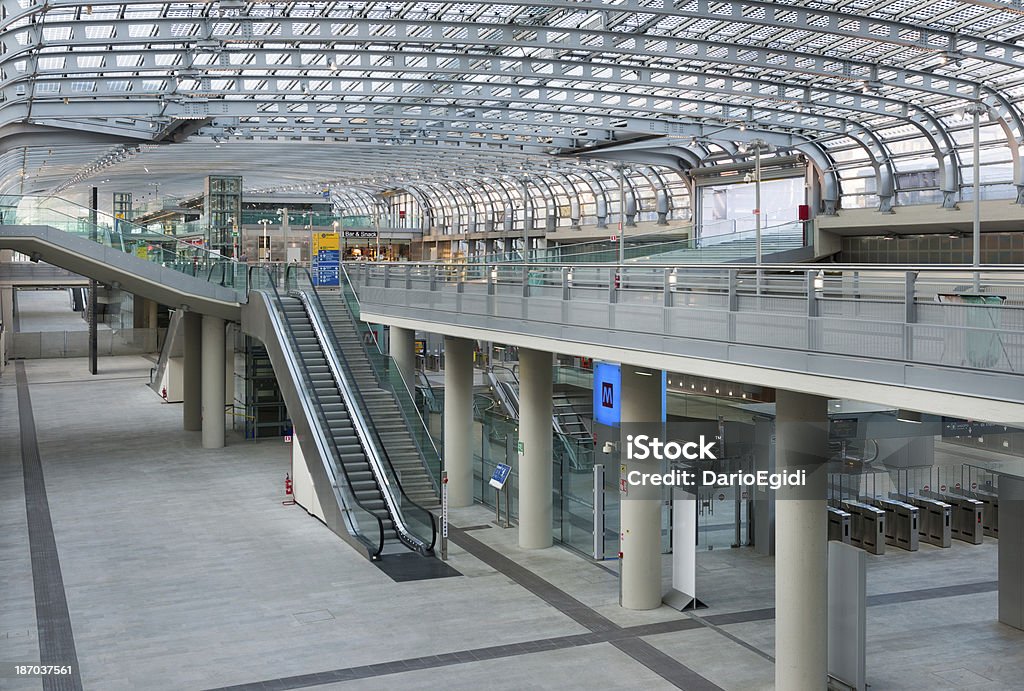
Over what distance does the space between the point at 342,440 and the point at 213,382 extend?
11.1m

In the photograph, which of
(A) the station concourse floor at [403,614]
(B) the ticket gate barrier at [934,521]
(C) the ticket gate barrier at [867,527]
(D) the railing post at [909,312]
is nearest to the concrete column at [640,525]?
(A) the station concourse floor at [403,614]

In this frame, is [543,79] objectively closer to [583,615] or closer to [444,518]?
[444,518]

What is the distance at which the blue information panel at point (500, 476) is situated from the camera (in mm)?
22266

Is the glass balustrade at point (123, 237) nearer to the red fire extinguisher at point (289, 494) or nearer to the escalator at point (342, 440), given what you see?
the escalator at point (342, 440)

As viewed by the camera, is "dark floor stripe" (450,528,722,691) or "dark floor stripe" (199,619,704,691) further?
"dark floor stripe" (450,528,722,691)

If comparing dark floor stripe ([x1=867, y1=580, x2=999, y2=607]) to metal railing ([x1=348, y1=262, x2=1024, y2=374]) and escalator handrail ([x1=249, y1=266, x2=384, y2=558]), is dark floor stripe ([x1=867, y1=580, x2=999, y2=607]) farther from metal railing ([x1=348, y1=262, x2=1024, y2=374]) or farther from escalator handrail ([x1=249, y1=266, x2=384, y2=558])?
escalator handrail ([x1=249, y1=266, x2=384, y2=558])

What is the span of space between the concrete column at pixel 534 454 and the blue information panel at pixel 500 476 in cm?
179

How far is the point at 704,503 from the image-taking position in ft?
71.0

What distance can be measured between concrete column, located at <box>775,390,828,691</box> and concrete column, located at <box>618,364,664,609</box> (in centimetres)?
374

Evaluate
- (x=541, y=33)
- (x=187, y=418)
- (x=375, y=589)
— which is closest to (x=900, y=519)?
(x=375, y=589)

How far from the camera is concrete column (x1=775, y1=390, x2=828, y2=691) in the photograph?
41.5ft

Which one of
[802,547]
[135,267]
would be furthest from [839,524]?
[135,267]

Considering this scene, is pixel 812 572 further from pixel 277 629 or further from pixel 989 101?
pixel 989 101

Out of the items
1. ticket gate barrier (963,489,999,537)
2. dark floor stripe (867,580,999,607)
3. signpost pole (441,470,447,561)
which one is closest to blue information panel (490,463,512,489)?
signpost pole (441,470,447,561)
